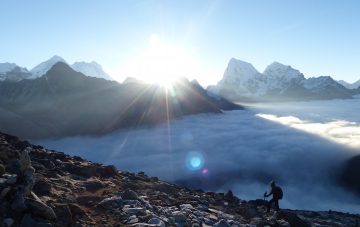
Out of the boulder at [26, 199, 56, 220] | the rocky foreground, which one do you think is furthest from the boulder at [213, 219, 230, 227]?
the boulder at [26, 199, 56, 220]

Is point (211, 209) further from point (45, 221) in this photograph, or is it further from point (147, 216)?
point (45, 221)

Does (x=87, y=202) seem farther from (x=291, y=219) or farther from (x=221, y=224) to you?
(x=291, y=219)

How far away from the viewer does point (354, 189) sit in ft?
598

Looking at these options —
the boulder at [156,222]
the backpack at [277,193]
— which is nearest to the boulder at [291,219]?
the backpack at [277,193]

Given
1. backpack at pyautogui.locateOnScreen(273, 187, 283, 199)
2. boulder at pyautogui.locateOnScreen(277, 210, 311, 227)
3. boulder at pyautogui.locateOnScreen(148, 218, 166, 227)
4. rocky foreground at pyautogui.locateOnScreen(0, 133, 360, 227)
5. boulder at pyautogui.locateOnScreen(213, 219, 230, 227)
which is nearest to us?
rocky foreground at pyautogui.locateOnScreen(0, 133, 360, 227)

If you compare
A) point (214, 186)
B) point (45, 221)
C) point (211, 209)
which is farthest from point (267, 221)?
point (214, 186)

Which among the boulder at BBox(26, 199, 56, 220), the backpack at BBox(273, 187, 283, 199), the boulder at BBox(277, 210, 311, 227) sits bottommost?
the boulder at BBox(277, 210, 311, 227)

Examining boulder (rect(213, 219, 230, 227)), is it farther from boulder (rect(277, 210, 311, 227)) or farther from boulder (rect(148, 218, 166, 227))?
boulder (rect(277, 210, 311, 227))

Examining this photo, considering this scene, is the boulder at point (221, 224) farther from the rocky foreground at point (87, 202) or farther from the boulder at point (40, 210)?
the boulder at point (40, 210)

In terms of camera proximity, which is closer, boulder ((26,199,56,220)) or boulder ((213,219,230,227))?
boulder ((26,199,56,220))

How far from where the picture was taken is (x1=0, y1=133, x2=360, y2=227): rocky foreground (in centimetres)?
1775

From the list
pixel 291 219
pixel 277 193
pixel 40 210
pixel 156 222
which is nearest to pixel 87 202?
pixel 156 222

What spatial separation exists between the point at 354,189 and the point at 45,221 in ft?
614

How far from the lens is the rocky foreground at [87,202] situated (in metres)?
17.8
